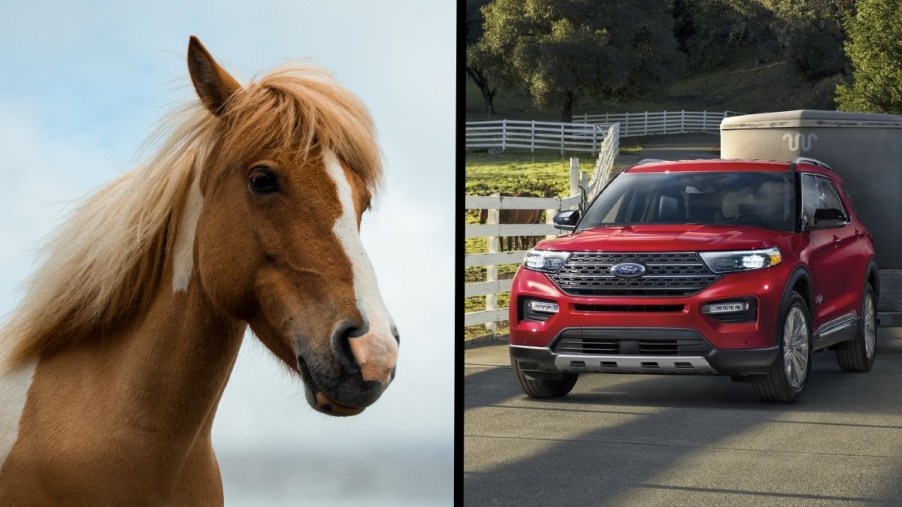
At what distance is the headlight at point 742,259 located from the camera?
12.1 ft

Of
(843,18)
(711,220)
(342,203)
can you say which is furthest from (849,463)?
(342,203)

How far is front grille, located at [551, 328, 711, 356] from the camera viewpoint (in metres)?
3.69

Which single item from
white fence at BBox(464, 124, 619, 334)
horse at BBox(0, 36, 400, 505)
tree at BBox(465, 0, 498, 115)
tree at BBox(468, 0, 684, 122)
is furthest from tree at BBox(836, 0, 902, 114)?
horse at BBox(0, 36, 400, 505)

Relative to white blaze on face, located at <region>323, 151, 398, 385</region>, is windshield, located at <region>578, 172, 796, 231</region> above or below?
below

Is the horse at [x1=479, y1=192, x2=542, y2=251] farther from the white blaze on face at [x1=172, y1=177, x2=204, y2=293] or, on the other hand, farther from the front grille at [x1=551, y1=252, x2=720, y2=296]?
the white blaze on face at [x1=172, y1=177, x2=204, y2=293]

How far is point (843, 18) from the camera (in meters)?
3.81

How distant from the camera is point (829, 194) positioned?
12.5 feet

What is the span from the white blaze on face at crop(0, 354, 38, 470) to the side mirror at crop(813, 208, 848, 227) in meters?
2.80

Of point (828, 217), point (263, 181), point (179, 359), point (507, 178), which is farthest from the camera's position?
point (507, 178)

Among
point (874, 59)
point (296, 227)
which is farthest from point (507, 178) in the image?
point (296, 227)

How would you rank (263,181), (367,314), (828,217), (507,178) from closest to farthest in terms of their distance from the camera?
(367,314), (263,181), (828,217), (507,178)

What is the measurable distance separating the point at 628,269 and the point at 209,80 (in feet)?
7.31

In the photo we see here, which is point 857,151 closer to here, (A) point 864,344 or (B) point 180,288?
(A) point 864,344

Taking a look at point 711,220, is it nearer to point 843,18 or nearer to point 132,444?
point 843,18
